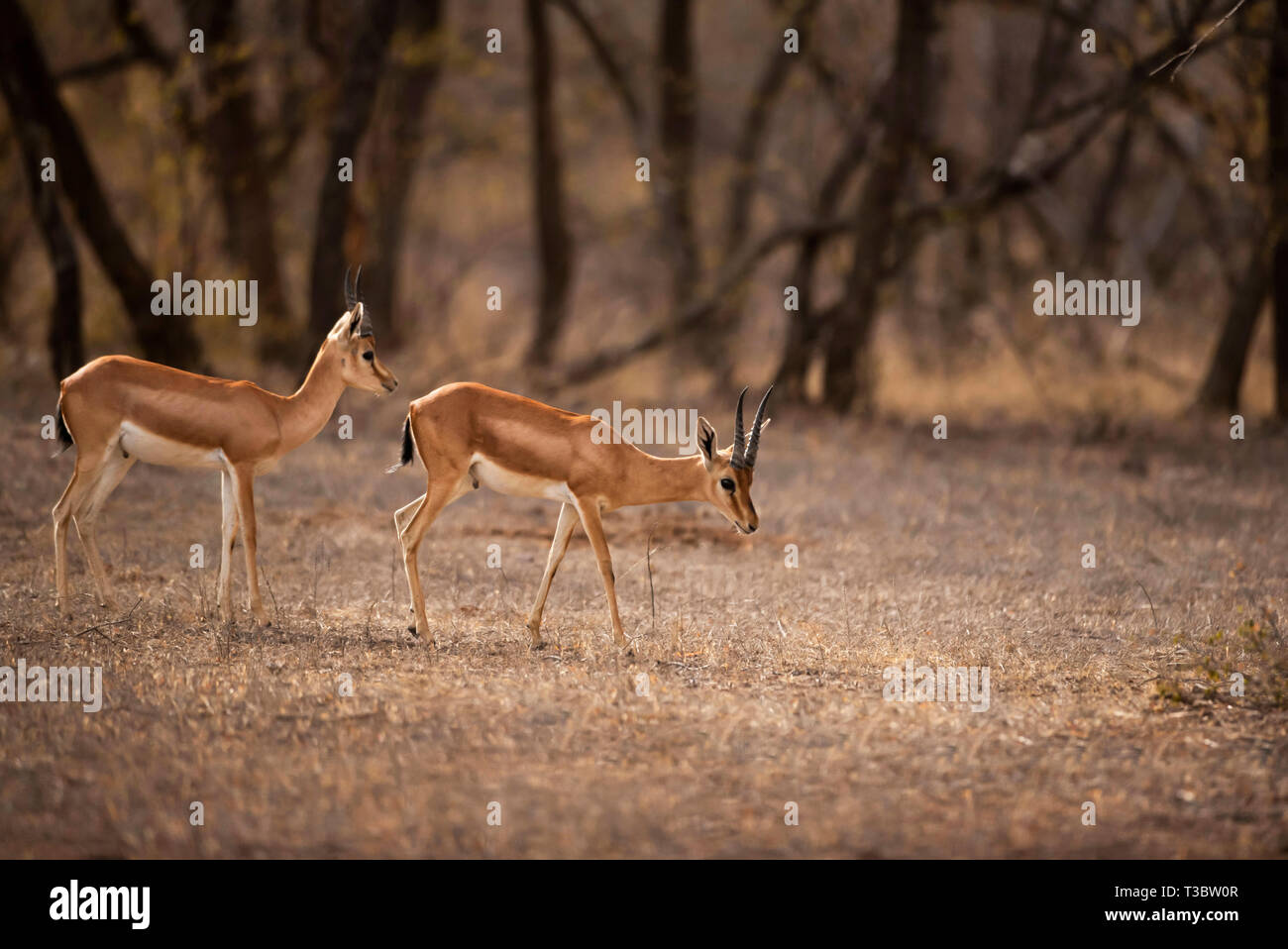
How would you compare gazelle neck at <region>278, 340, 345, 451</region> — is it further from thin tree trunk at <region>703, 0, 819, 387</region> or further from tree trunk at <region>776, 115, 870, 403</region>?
thin tree trunk at <region>703, 0, 819, 387</region>

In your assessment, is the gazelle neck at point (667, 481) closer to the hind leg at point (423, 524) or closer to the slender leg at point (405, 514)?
the hind leg at point (423, 524)

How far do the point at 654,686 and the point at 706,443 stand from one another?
117 cm

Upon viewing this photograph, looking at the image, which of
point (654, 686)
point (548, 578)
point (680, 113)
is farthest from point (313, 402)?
point (680, 113)

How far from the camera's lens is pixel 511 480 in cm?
643

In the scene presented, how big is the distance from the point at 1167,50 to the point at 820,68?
4803 mm

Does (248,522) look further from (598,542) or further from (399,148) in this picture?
(399,148)

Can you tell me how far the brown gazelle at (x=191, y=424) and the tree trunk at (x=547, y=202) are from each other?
10.6 metres

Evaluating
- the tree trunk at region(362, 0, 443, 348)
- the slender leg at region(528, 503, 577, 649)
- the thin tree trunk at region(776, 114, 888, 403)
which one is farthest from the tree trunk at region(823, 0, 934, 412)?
the slender leg at region(528, 503, 577, 649)

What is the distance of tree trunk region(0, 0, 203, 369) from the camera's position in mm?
11711

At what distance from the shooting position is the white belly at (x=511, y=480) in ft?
21.0

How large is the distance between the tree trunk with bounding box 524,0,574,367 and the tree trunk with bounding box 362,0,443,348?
1286mm

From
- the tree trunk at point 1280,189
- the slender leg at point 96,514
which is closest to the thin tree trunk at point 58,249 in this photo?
→ the slender leg at point 96,514

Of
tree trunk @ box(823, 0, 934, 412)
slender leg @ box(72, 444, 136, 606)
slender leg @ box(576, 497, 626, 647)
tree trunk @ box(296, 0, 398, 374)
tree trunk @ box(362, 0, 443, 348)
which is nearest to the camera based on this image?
slender leg @ box(576, 497, 626, 647)
